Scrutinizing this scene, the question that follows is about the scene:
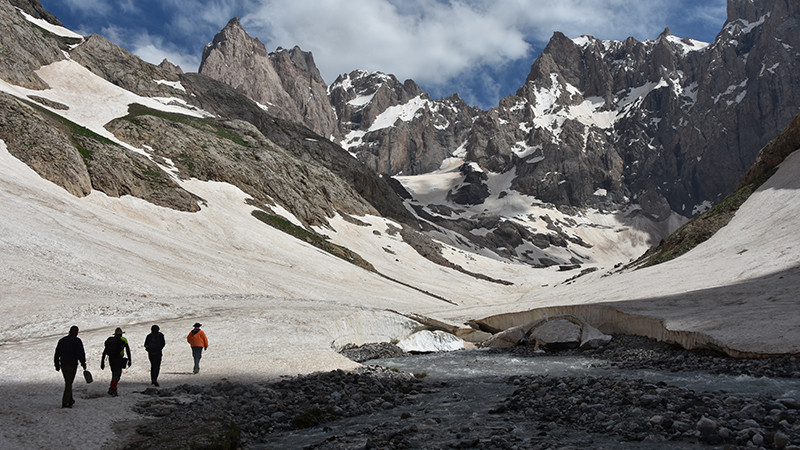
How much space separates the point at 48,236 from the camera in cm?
4172

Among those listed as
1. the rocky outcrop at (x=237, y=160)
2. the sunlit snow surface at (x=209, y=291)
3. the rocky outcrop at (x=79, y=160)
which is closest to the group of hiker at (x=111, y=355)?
the sunlit snow surface at (x=209, y=291)

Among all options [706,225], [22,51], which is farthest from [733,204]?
[22,51]

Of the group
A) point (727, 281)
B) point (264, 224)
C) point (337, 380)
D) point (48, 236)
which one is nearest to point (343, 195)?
point (264, 224)

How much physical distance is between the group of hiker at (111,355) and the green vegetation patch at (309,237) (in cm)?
6593

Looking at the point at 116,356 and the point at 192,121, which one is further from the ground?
the point at 192,121

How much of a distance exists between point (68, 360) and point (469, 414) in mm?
12110

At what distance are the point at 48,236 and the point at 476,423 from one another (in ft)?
137

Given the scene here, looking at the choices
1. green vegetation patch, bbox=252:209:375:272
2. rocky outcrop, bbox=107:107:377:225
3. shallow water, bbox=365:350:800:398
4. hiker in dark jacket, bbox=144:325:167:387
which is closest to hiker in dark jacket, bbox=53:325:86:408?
hiker in dark jacket, bbox=144:325:167:387

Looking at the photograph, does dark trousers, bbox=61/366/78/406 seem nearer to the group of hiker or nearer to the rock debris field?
the group of hiker

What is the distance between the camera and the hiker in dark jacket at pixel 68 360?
13484mm

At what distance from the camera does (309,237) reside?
89.3 meters

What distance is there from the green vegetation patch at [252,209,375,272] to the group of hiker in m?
65.9

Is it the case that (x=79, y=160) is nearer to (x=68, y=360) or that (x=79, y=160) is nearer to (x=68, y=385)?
(x=68, y=360)

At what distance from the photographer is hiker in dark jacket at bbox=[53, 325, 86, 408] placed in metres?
13.5
